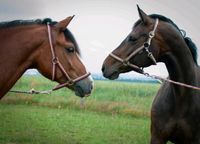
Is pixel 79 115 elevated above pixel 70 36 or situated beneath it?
situated beneath

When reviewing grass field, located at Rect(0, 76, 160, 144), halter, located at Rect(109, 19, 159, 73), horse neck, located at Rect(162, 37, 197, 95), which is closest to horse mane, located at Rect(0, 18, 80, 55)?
halter, located at Rect(109, 19, 159, 73)

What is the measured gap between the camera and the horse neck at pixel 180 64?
2.99m

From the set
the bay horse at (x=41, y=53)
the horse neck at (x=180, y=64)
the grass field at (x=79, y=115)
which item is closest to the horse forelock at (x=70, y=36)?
the bay horse at (x=41, y=53)

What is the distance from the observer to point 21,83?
5480 mm

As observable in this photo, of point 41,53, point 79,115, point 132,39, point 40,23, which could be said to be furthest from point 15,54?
point 79,115

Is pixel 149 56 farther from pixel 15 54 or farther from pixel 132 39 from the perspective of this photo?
pixel 15 54

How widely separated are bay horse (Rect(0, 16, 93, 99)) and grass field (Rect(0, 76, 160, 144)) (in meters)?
2.57

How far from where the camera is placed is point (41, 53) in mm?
2594

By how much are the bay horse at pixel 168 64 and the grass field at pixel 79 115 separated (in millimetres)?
2101

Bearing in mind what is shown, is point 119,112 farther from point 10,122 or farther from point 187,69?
point 187,69

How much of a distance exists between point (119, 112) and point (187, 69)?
282cm

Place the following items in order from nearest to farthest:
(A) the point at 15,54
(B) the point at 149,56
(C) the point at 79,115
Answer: (A) the point at 15,54, (B) the point at 149,56, (C) the point at 79,115

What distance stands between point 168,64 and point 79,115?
2965mm

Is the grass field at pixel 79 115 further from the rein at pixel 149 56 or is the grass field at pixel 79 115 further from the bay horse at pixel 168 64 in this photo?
the rein at pixel 149 56
